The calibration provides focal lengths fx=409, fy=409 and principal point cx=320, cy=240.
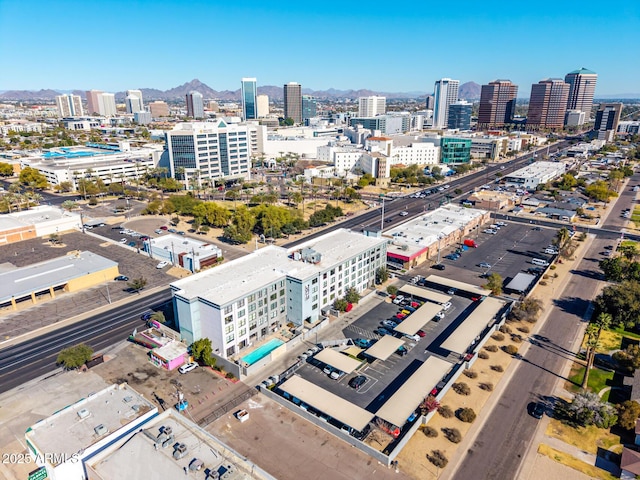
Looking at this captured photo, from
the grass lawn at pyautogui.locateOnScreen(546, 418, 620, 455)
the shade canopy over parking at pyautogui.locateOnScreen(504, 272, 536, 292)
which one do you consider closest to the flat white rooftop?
the grass lawn at pyautogui.locateOnScreen(546, 418, 620, 455)

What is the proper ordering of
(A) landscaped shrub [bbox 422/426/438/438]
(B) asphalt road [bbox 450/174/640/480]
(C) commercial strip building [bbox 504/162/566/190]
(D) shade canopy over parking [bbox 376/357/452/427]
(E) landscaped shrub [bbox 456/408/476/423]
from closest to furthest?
(B) asphalt road [bbox 450/174/640/480] < (A) landscaped shrub [bbox 422/426/438/438] < (D) shade canopy over parking [bbox 376/357/452/427] < (E) landscaped shrub [bbox 456/408/476/423] < (C) commercial strip building [bbox 504/162/566/190]

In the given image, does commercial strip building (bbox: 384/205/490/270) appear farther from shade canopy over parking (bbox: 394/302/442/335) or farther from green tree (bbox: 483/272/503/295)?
shade canopy over parking (bbox: 394/302/442/335)

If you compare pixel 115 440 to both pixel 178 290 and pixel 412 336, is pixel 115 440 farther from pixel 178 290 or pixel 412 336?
pixel 412 336

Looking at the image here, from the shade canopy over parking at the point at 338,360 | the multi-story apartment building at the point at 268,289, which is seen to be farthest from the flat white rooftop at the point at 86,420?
the shade canopy over parking at the point at 338,360

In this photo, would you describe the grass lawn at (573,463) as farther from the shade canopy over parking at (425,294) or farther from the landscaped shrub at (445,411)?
the shade canopy over parking at (425,294)

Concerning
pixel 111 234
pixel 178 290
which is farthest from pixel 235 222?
pixel 178 290
